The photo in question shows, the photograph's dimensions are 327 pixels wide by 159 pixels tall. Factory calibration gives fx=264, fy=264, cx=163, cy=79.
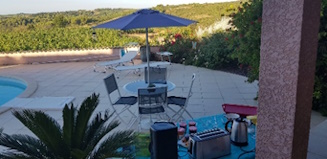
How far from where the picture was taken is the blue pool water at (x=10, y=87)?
834 cm

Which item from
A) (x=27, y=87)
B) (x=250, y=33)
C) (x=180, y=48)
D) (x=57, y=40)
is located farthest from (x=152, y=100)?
(x=57, y=40)

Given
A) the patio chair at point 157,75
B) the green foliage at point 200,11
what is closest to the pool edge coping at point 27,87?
the patio chair at point 157,75

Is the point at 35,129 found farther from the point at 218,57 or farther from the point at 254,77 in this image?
the point at 218,57

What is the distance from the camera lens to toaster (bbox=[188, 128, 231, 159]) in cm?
269

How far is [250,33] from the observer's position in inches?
203

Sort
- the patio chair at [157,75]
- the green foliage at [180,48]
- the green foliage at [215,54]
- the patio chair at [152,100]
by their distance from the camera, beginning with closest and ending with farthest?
the patio chair at [152,100] < the patio chair at [157,75] < the green foliage at [215,54] < the green foliage at [180,48]

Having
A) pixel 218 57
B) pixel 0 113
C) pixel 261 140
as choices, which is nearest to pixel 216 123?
pixel 261 140

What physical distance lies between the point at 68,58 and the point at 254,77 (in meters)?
9.06

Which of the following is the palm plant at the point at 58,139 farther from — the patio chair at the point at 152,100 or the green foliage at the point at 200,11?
the green foliage at the point at 200,11

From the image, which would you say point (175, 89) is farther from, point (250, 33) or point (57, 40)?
point (57, 40)

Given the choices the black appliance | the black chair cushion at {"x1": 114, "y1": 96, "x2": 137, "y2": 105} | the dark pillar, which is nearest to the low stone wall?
the black chair cushion at {"x1": 114, "y1": 96, "x2": 137, "y2": 105}

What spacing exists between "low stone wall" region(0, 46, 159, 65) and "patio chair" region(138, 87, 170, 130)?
307 inches

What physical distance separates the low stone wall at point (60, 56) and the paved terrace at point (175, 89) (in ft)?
2.53

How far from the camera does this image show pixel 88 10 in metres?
36.0
